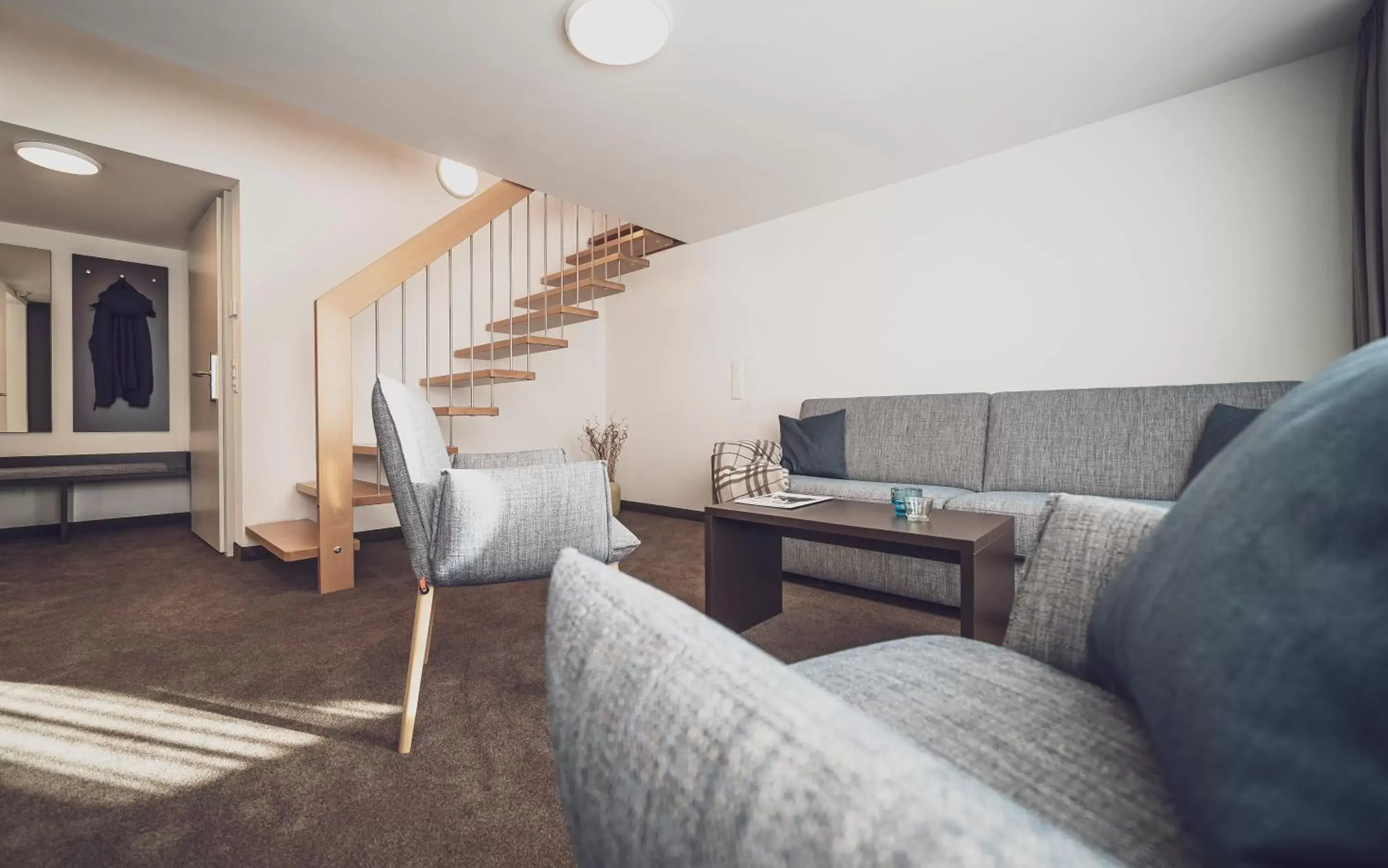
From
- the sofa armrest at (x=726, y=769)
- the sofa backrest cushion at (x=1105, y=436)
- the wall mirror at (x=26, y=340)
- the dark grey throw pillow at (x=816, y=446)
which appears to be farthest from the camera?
the wall mirror at (x=26, y=340)

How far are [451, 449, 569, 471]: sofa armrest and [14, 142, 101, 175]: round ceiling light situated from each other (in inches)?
110

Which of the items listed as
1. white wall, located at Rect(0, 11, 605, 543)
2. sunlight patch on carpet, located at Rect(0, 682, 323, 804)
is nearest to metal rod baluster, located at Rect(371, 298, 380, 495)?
white wall, located at Rect(0, 11, 605, 543)

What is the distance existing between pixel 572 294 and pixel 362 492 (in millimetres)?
2040

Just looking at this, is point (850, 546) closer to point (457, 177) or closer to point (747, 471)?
point (747, 471)

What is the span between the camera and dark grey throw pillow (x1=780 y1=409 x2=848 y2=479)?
313 cm

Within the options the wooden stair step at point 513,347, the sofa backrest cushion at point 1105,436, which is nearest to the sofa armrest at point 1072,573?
the sofa backrest cushion at point 1105,436

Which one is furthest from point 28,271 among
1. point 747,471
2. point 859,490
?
point 859,490

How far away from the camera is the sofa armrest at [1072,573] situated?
748 mm

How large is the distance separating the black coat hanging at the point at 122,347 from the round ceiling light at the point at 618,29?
413 centimetres

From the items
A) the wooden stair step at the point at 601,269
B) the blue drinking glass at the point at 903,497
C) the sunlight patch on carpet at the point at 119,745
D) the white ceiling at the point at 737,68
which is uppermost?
the white ceiling at the point at 737,68

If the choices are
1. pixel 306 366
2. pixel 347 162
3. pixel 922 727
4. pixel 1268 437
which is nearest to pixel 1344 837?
pixel 1268 437

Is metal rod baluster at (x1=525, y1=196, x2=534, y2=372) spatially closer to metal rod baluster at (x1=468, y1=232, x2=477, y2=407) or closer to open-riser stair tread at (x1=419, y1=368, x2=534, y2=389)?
open-riser stair tread at (x1=419, y1=368, x2=534, y2=389)

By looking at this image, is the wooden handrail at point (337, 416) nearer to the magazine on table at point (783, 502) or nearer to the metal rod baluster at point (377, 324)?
the metal rod baluster at point (377, 324)

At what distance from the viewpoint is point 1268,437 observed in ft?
1.28
